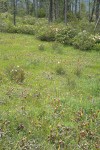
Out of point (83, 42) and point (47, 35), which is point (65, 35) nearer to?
point (47, 35)

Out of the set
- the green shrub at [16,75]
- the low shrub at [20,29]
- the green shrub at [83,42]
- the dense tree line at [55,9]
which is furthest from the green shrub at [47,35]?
the green shrub at [16,75]

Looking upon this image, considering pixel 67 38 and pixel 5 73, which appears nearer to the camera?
pixel 5 73

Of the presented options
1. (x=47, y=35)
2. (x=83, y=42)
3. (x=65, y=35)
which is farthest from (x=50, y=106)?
(x=47, y=35)

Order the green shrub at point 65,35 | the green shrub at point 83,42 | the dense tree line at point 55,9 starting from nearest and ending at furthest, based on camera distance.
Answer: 1. the green shrub at point 83,42
2. the green shrub at point 65,35
3. the dense tree line at point 55,9

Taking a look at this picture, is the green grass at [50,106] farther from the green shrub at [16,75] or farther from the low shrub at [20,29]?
the low shrub at [20,29]

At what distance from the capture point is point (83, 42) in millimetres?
24156

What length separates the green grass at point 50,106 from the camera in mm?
7980

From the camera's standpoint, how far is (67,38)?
86.0 feet

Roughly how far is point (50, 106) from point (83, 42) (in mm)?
14383

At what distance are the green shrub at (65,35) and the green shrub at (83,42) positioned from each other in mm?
941

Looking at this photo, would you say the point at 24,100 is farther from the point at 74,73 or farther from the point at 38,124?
the point at 74,73

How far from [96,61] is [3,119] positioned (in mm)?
11872

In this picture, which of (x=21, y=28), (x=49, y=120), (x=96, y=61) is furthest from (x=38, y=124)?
(x=21, y=28)

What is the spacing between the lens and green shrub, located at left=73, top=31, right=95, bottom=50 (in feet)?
78.2
